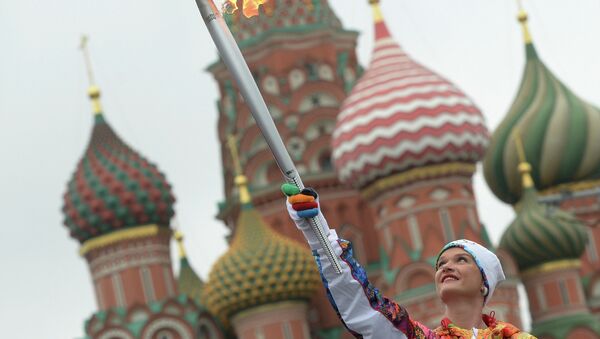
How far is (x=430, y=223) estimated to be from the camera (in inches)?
1141

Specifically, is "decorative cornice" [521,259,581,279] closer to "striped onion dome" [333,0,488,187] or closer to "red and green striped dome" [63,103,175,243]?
"striped onion dome" [333,0,488,187]

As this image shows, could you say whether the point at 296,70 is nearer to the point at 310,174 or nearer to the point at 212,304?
the point at 310,174

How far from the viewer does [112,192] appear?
30219 mm

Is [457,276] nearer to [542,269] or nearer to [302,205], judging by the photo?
[302,205]

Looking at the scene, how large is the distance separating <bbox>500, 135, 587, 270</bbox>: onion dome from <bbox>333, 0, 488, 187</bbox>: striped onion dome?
143 centimetres

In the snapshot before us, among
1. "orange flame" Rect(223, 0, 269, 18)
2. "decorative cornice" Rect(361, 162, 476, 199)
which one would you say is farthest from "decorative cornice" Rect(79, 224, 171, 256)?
"orange flame" Rect(223, 0, 269, 18)

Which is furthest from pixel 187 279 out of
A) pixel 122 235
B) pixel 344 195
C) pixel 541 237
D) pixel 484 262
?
pixel 484 262

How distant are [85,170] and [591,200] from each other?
8.69 meters

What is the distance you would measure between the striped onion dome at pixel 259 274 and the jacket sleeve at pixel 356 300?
23.4 m

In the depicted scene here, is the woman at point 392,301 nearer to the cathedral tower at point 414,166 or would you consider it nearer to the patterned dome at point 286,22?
the cathedral tower at point 414,166

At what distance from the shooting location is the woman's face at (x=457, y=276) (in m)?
6.00

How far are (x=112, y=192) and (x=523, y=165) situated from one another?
673cm

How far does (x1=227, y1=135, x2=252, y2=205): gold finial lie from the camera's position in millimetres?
30391

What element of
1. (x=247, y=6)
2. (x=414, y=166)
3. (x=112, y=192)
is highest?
(x=112, y=192)
